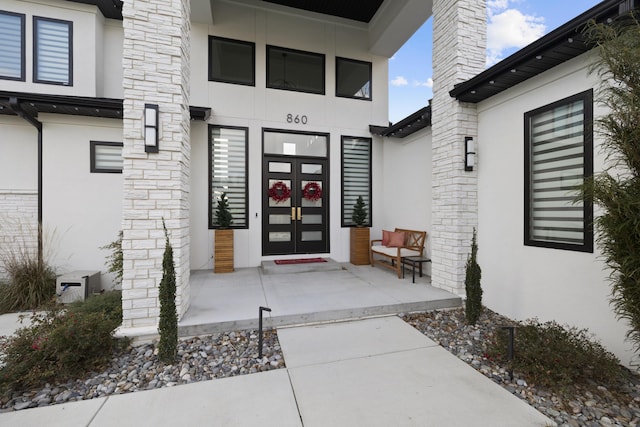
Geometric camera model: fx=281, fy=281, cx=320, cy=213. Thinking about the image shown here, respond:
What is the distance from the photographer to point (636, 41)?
1.97 m

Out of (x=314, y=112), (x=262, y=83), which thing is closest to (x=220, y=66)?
(x=262, y=83)

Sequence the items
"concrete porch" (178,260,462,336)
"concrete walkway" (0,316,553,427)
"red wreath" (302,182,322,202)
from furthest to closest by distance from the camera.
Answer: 1. "red wreath" (302,182,322,202)
2. "concrete porch" (178,260,462,336)
3. "concrete walkway" (0,316,553,427)

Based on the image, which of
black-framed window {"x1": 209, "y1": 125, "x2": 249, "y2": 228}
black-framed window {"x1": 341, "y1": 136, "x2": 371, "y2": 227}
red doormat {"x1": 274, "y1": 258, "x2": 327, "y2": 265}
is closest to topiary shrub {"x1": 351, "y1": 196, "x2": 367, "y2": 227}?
black-framed window {"x1": 341, "y1": 136, "x2": 371, "y2": 227}

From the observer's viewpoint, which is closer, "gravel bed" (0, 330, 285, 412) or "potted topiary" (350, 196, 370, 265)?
"gravel bed" (0, 330, 285, 412)

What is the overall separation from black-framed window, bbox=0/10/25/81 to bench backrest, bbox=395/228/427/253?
7.91 metres

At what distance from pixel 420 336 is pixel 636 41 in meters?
3.10

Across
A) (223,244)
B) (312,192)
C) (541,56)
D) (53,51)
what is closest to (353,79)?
(312,192)

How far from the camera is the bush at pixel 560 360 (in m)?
2.33

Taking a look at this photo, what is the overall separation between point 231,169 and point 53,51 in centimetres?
385

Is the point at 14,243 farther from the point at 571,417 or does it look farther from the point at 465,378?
the point at 571,417

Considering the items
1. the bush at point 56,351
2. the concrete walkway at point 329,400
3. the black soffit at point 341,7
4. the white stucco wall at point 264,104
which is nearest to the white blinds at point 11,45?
the white stucco wall at point 264,104

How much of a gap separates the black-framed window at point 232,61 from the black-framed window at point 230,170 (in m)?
1.11

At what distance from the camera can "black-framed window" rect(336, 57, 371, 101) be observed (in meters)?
6.92

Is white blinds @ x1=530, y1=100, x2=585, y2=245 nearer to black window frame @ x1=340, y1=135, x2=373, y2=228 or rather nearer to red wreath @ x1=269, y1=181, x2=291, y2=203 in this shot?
black window frame @ x1=340, y1=135, x2=373, y2=228
